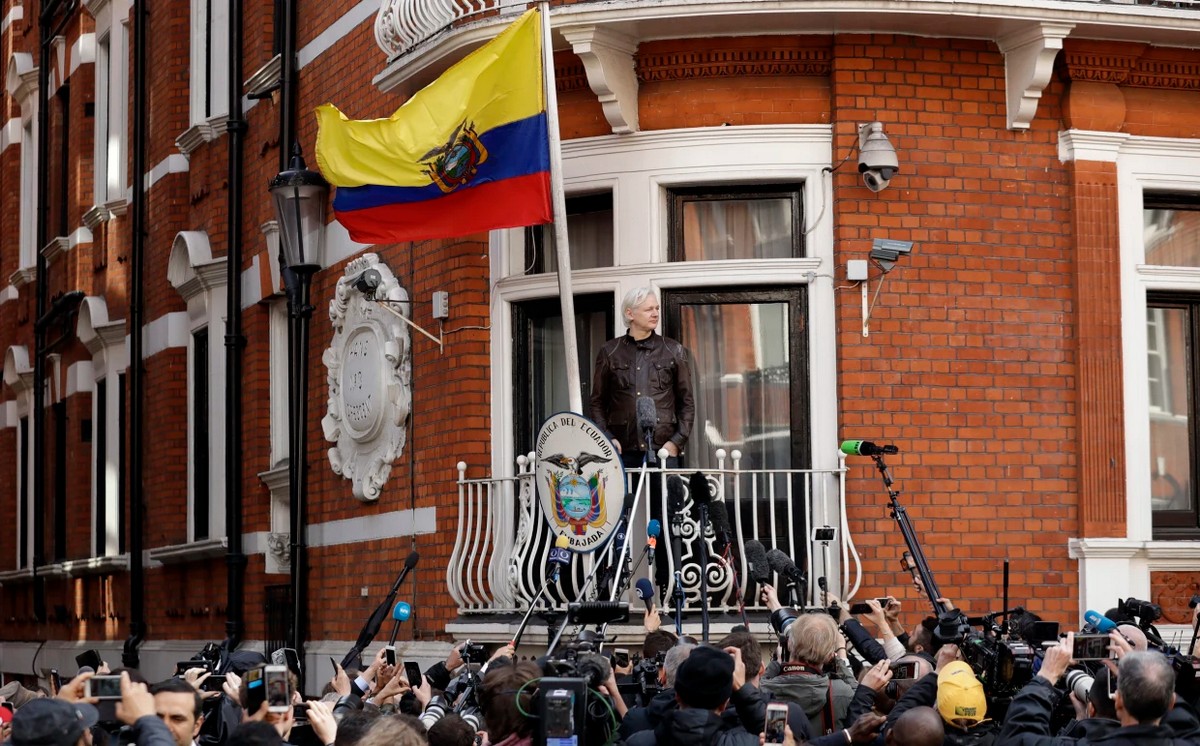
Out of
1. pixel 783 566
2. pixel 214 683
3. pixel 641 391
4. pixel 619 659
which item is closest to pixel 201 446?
pixel 641 391

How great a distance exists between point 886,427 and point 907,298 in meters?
0.83

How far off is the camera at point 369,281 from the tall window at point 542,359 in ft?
4.65

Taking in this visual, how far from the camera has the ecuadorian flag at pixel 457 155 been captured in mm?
12945

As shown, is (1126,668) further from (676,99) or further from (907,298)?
(676,99)

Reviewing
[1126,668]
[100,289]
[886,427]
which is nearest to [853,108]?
[886,427]

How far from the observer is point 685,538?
12.7 m

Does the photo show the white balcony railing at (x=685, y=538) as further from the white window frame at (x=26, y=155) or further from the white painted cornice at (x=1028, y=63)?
the white window frame at (x=26, y=155)

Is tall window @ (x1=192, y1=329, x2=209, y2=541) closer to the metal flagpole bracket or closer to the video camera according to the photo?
the metal flagpole bracket

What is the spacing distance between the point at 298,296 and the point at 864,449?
6.35 metres

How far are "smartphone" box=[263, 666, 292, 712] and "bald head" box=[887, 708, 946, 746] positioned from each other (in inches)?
86.2

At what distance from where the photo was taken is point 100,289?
76.2ft

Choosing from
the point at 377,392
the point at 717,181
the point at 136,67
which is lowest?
the point at 377,392

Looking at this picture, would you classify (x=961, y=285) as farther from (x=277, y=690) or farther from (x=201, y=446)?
(x=201, y=446)

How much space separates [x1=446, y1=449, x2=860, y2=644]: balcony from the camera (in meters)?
12.6
